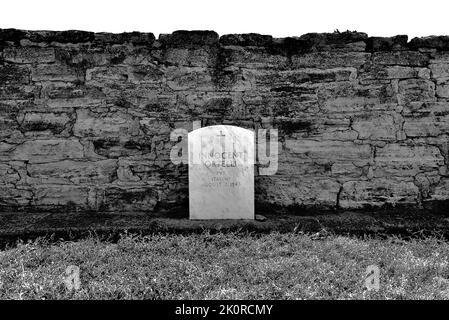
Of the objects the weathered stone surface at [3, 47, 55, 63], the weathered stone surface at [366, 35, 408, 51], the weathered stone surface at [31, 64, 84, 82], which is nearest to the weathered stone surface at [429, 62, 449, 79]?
the weathered stone surface at [366, 35, 408, 51]

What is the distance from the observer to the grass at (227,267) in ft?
7.00

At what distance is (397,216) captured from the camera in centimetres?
354

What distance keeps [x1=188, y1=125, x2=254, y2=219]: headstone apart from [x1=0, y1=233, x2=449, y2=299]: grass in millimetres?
459

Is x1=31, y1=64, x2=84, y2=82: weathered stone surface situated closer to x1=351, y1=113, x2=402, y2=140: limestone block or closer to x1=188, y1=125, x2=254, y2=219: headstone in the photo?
x1=188, y1=125, x2=254, y2=219: headstone

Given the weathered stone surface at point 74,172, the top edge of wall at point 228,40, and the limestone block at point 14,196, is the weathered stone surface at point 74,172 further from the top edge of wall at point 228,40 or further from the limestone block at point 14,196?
the top edge of wall at point 228,40

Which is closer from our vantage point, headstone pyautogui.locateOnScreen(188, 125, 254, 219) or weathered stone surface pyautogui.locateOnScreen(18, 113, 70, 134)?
headstone pyautogui.locateOnScreen(188, 125, 254, 219)

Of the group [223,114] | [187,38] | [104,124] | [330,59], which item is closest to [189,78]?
[187,38]

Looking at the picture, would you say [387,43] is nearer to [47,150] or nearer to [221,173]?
[221,173]

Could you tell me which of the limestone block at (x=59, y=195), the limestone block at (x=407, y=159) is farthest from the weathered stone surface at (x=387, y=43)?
the limestone block at (x=59, y=195)

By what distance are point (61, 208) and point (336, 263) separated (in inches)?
105

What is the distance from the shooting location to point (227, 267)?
2465mm

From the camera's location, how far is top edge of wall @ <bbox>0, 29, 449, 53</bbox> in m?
3.60

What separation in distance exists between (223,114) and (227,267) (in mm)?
1715

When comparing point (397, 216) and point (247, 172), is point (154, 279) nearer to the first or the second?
point (247, 172)
